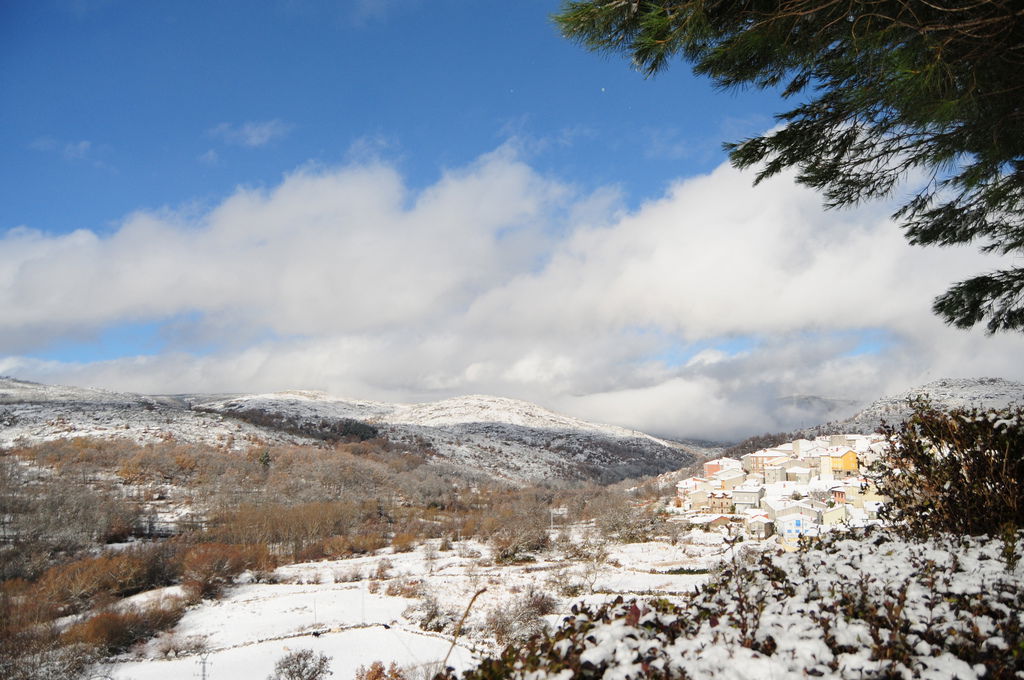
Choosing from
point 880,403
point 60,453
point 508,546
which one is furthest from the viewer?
point 880,403

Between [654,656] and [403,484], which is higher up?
[654,656]

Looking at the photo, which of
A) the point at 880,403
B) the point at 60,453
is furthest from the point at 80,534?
the point at 880,403

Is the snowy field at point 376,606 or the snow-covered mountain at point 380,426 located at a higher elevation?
the snow-covered mountain at point 380,426

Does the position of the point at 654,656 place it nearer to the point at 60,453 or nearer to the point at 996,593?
the point at 996,593

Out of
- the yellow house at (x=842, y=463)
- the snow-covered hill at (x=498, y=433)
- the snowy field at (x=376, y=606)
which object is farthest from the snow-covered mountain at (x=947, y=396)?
the snowy field at (x=376, y=606)

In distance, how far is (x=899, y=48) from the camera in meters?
3.35

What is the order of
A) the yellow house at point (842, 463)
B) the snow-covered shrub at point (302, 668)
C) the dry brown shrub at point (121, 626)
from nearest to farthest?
the snow-covered shrub at point (302, 668), the dry brown shrub at point (121, 626), the yellow house at point (842, 463)

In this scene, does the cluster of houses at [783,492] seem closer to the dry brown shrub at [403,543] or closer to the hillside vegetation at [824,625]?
the dry brown shrub at [403,543]

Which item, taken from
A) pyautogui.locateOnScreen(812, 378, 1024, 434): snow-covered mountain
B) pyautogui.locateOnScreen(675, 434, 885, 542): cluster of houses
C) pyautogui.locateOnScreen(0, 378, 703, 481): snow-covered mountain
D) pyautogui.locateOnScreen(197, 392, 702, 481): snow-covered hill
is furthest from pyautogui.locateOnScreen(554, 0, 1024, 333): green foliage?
pyautogui.locateOnScreen(812, 378, 1024, 434): snow-covered mountain

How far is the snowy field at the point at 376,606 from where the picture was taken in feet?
41.0

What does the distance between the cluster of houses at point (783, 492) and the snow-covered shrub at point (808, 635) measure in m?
25.2

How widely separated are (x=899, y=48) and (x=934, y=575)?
10.8 ft

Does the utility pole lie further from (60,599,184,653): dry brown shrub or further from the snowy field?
(60,599,184,653): dry brown shrub

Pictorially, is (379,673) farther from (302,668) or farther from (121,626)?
(121,626)
